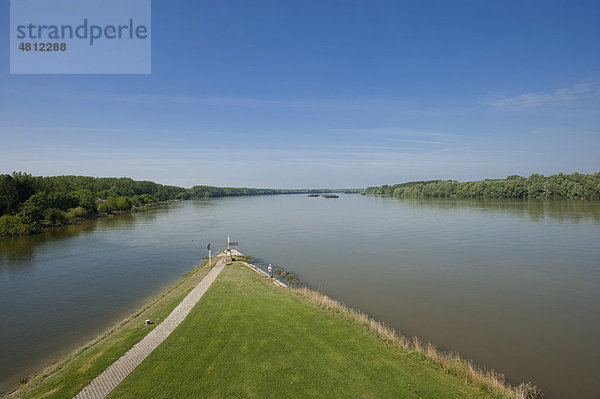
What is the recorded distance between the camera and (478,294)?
16.7 metres

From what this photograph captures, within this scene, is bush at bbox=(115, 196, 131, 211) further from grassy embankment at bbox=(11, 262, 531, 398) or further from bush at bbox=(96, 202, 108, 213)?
grassy embankment at bbox=(11, 262, 531, 398)

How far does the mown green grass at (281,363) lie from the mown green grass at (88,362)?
46.5 inches

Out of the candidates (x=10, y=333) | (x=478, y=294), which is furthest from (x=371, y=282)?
(x=10, y=333)

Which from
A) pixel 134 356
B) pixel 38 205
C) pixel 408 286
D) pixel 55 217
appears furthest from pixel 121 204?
pixel 134 356

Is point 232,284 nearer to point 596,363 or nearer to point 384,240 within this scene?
point 596,363

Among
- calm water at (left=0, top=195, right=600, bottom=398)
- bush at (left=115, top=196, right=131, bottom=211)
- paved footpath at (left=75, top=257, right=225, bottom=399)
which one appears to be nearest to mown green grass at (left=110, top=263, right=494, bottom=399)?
paved footpath at (left=75, top=257, right=225, bottom=399)

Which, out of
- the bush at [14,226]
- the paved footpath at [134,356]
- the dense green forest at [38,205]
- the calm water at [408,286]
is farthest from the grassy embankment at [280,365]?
the dense green forest at [38,205]

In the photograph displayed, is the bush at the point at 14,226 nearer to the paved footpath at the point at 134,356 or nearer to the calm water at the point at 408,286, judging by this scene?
the calm water at the point at 408,286

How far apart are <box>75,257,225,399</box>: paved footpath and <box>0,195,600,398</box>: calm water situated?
4.33 metres

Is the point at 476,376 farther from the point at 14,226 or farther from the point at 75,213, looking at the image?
the point at 75,213

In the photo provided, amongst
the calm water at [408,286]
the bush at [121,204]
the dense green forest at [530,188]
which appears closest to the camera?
the calm water at [408,286]

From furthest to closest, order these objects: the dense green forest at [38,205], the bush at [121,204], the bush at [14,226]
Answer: the bush at [121,204] → the dense green forest at [38,205] → the bush at [14,226]

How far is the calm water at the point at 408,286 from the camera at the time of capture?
11133mm

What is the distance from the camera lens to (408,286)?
18203 mm
